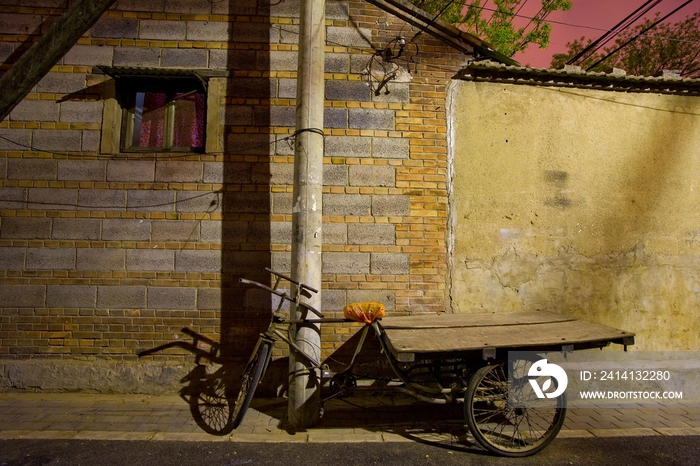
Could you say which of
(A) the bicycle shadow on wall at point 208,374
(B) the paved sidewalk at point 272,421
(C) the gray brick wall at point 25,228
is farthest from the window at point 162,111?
(B) the paved sidewalk at point 272,421

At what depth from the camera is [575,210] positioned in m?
5.27

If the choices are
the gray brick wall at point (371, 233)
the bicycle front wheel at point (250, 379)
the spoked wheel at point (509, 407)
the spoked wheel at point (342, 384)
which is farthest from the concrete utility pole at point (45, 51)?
the spoked wheel at point (509, 407)

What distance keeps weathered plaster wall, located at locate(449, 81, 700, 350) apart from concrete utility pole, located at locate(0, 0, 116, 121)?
418cm

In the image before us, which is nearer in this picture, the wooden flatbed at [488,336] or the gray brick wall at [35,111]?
the wooden flatbed at [488,336]

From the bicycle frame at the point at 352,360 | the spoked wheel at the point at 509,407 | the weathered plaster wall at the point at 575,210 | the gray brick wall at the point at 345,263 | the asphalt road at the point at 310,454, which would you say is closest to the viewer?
the asphalt road at the point at 310,454

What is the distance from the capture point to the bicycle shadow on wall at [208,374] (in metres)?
4.54

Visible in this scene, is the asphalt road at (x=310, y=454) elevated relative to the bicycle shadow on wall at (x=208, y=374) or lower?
lower

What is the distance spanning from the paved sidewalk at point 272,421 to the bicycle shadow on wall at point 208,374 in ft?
0.48

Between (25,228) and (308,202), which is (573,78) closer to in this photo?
(308,202)

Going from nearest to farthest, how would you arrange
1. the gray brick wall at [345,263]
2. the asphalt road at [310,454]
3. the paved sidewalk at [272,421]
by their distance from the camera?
the asphalt road at [310,454], the paved sidewalk at [272,421], the gray brick wall at [345,263]

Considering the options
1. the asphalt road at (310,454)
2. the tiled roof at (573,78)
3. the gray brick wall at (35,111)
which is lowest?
the asphalt road at (310,454)

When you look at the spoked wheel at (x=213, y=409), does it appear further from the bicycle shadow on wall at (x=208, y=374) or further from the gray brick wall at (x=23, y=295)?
the gray brick wall at (x=23, y=295)

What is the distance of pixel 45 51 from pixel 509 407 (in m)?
5.51

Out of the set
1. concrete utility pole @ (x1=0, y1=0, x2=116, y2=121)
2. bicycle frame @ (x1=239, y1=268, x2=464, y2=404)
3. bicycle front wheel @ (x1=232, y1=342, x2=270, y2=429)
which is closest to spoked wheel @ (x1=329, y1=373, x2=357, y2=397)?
bicycle frame @ (x1=239, y1=268, x2=464, y2=404)
